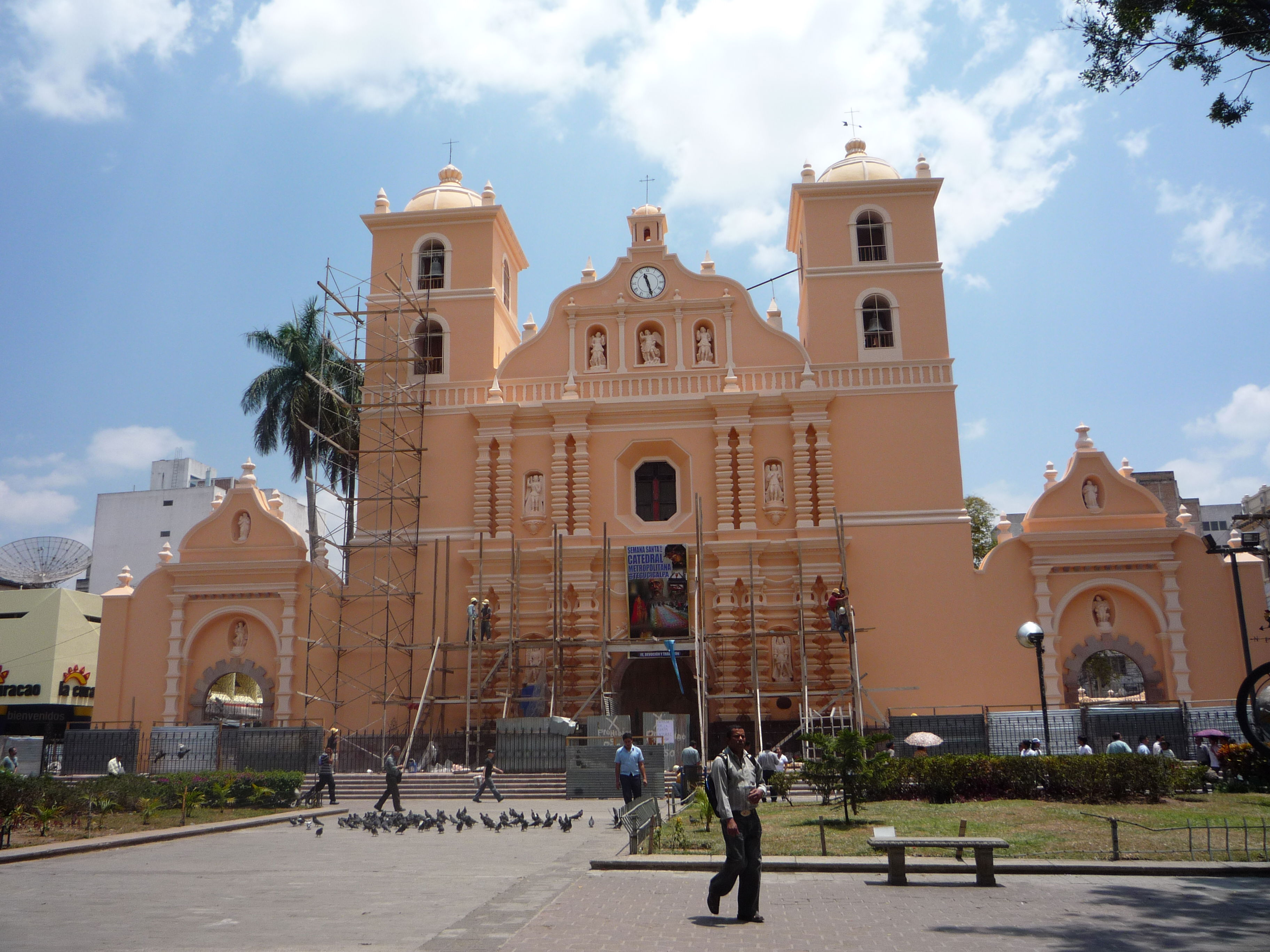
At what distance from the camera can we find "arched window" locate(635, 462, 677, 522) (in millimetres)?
28000

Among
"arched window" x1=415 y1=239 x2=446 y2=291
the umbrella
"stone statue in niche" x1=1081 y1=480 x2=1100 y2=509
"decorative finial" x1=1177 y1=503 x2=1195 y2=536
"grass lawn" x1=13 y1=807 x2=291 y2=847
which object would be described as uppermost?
"arched window" x1=415 y1=239 x2=446 y2=291

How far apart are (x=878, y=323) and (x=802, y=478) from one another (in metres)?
4.86

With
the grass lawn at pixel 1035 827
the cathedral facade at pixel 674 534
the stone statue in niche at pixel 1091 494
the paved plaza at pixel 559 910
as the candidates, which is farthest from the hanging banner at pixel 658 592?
the paved plaza at pixel 559 910

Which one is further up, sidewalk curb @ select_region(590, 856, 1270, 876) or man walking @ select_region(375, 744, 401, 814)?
man walking @ select_region(375, 744, 401, 814)

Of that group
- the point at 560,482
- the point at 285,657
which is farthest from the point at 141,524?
the point at 560,482

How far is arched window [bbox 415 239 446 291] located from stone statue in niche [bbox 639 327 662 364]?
586 cm

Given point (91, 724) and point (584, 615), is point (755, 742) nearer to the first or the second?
point (584, 615)

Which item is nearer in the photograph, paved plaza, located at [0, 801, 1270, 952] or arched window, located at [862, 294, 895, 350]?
paved plaza, located at [0, 801, 1270, 952]

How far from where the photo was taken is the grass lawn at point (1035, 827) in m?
11.5

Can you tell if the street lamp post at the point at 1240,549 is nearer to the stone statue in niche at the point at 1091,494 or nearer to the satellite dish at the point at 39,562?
the stone statue in niche at the point at 1091,494

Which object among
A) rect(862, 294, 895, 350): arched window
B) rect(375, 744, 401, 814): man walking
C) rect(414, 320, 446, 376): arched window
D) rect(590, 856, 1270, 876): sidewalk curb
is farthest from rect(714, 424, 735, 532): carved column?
rect(590, 856, 1270, 876): sidewalk curb

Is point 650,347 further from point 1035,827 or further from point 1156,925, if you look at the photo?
point 1156,925

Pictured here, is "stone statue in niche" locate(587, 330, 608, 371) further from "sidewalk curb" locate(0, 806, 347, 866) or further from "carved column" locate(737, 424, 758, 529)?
"sidewalk curb" locate(0, 806, 347, 866)

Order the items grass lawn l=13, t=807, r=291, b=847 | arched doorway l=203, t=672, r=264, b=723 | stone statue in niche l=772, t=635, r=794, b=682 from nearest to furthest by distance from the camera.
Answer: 1. grass lawn l=13, t=807, r=291, b=847
2. stone statue in niche l=772, t=635, r=794, b=682
3. arched doorway l=203, t=672, r=264, b=723
